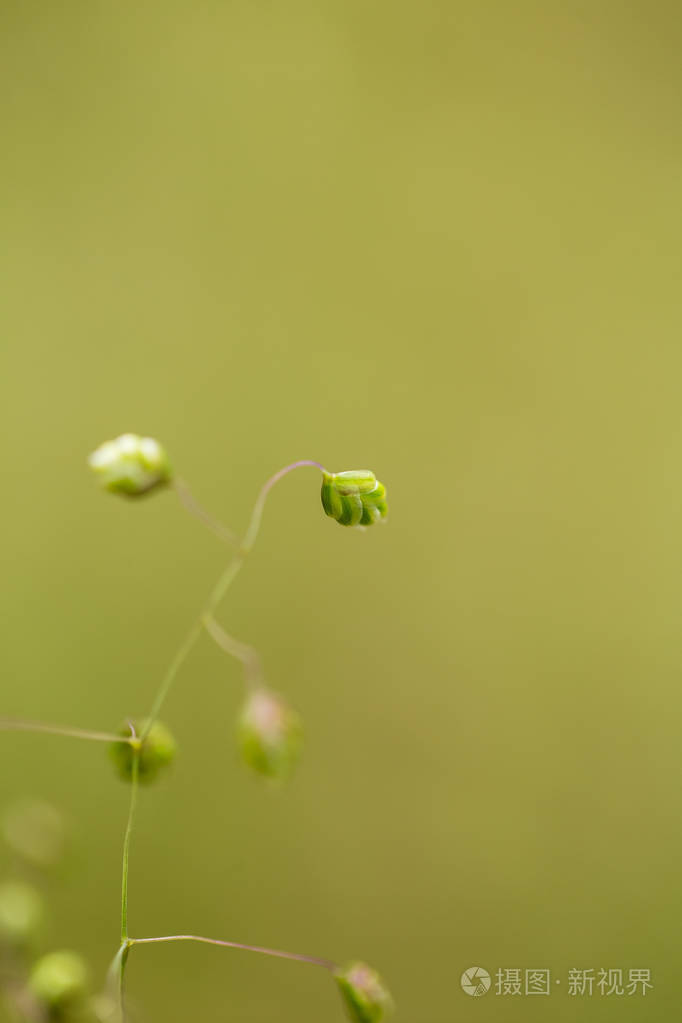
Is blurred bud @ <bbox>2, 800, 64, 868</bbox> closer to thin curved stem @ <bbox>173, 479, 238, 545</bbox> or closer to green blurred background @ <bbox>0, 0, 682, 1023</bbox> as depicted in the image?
thin curved stem @ <bbox>173, 479, 238, 545</bbox>

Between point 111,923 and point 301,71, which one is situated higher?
point 301,71

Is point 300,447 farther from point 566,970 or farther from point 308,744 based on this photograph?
point 566,970

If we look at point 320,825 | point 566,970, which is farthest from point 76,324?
point 566,970

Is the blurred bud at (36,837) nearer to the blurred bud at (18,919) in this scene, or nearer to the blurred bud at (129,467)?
the blurred bud at (18,919)

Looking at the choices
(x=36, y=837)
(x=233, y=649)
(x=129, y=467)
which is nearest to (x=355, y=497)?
(x=129, y=467)

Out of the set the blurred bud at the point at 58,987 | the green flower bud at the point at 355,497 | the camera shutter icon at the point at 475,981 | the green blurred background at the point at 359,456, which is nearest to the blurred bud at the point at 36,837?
the blurred bud at the point at 58,987

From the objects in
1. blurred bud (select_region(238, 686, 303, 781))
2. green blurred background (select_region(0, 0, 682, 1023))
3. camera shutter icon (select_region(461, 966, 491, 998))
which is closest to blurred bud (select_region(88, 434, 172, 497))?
blurred bud (select_region(238, 686, 303, 781))

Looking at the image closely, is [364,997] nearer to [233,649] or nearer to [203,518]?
[233,649]
